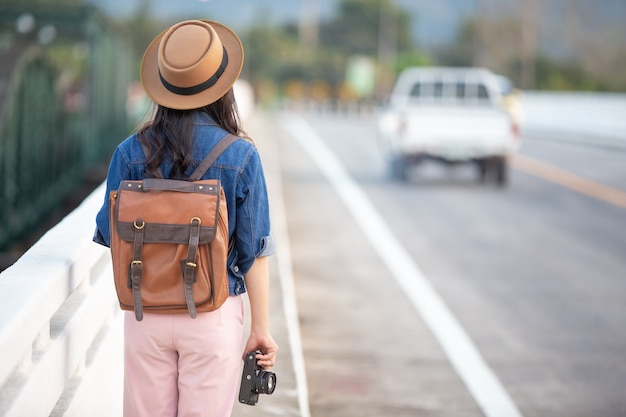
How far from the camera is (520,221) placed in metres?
15.5

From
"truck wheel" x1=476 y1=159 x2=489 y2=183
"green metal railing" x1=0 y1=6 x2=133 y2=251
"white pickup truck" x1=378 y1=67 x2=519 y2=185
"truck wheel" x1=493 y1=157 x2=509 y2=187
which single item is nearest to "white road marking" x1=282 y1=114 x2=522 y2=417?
"white pickup truck" x1=378 y1=67 x2=519 y2=185

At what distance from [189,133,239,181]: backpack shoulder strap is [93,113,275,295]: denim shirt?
15 millimetres

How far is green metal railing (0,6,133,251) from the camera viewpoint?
1584 centimetres

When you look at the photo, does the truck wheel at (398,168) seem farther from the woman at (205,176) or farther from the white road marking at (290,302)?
the woman at (205,176)

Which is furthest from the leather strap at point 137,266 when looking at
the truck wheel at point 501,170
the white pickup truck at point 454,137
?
the truck wheel at point 501,170

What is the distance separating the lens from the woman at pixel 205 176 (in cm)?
350

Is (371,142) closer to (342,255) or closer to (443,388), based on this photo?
(342,255)

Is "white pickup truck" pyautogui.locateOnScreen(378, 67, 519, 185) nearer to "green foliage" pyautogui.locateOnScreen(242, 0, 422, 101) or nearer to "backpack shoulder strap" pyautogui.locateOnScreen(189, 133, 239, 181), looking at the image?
"backpack shoulder strap" pyautogui.locateOnScreen(189, 133, 239, 181)

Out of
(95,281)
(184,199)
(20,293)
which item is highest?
(184,199)

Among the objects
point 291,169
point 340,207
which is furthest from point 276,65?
point 340,207

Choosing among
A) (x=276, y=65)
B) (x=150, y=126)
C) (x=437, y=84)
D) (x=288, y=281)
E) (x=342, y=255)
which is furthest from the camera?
(x=276, y=65)

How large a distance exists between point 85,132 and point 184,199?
20245mm

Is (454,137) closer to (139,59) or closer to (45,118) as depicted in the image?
(45,118)

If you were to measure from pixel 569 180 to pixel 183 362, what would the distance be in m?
18.7
